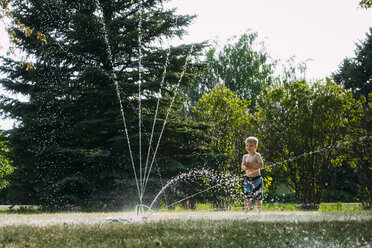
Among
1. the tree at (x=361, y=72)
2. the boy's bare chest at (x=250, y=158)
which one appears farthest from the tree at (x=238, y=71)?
the boy's bare chest at (x=250, y=158)

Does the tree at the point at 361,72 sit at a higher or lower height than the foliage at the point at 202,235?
higher

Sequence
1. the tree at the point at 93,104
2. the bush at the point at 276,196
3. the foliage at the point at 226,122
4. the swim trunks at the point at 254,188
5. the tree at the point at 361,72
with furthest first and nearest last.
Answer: the tree at the point at 361,72 < the bush at the point at 276,196 < the foliage at the point at 226,122 < the tree at the point at 93,104 < the swim trunks at the point at 254,188

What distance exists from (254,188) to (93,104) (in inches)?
263

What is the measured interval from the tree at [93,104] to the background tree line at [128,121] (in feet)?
0.12

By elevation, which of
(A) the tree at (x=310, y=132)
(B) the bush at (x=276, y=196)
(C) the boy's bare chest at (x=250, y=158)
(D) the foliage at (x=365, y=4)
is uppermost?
(D) the foliage at (x=365, y=4)

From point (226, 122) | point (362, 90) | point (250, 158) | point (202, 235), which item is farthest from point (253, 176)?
point (362, 90)

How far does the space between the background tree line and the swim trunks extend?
11.7 feet

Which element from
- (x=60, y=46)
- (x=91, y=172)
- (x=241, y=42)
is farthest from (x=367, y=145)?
(x=241, y=42)

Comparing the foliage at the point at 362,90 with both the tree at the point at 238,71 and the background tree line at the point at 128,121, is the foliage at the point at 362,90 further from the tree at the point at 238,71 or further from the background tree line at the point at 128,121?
the tree at the point at 238,71

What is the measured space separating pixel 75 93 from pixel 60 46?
1.73 meters

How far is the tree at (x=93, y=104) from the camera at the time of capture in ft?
37.4

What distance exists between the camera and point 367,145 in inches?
410

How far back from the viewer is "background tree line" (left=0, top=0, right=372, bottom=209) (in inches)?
435

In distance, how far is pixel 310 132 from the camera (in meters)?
11.0
